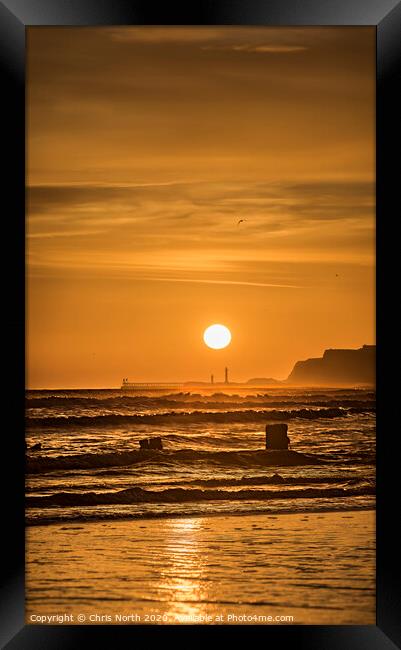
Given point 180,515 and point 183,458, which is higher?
point 183,458

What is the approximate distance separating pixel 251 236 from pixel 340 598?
1.06m

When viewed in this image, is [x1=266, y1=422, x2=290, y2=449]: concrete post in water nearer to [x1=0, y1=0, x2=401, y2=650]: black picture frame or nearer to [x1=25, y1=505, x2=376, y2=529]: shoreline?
[x1=25, y1=505, x2=376, y2=529]: shoreline

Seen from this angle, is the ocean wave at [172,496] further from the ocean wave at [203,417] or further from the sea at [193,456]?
the ocean wave at [203,417]

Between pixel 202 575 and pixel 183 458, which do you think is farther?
pixel 183 458

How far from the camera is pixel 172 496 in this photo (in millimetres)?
2740

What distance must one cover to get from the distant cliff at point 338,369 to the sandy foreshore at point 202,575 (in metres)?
0.38

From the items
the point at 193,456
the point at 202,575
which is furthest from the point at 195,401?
the point at 202,575

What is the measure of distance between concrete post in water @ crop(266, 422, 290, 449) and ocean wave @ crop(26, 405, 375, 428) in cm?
5

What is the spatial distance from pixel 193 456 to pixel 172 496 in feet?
0.69
